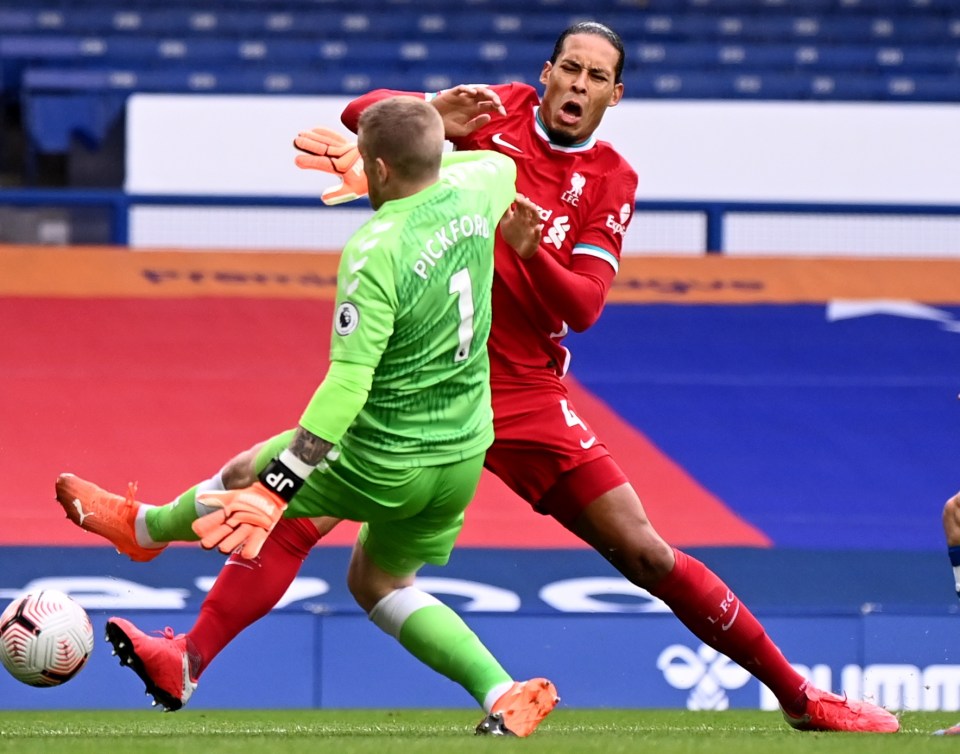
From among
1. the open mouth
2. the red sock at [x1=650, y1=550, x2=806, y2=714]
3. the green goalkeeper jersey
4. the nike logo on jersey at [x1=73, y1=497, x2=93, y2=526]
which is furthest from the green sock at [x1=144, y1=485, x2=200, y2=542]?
the open mouth

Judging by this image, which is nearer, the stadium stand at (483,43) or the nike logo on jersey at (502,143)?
the nike logo on jersey at (502,143)

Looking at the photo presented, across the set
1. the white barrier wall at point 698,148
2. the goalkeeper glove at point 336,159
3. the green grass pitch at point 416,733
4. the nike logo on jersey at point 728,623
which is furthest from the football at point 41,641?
the white barrier wall at point 698,148

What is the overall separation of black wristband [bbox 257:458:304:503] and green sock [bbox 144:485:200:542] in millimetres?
559

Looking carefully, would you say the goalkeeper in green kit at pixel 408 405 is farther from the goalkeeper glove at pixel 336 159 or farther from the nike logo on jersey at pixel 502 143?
the nike logo on jersey at pixel 502 143

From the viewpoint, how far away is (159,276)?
10523 millimetres

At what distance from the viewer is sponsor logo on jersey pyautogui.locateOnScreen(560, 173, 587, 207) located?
5.43 metres

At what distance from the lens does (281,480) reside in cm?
437

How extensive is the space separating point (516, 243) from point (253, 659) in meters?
3.12

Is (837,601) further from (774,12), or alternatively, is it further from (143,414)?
(774,12)

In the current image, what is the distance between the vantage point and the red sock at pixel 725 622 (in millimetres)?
5359

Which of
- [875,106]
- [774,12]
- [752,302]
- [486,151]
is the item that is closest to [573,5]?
[774,12]

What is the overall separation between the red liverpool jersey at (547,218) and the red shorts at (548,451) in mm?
111

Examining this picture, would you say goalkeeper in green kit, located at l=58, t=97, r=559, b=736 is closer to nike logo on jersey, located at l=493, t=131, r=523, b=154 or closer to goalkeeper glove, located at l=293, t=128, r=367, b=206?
goalkeeper glove, located at l=293, t=128, r=367, b=206

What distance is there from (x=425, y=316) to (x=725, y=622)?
154cm
